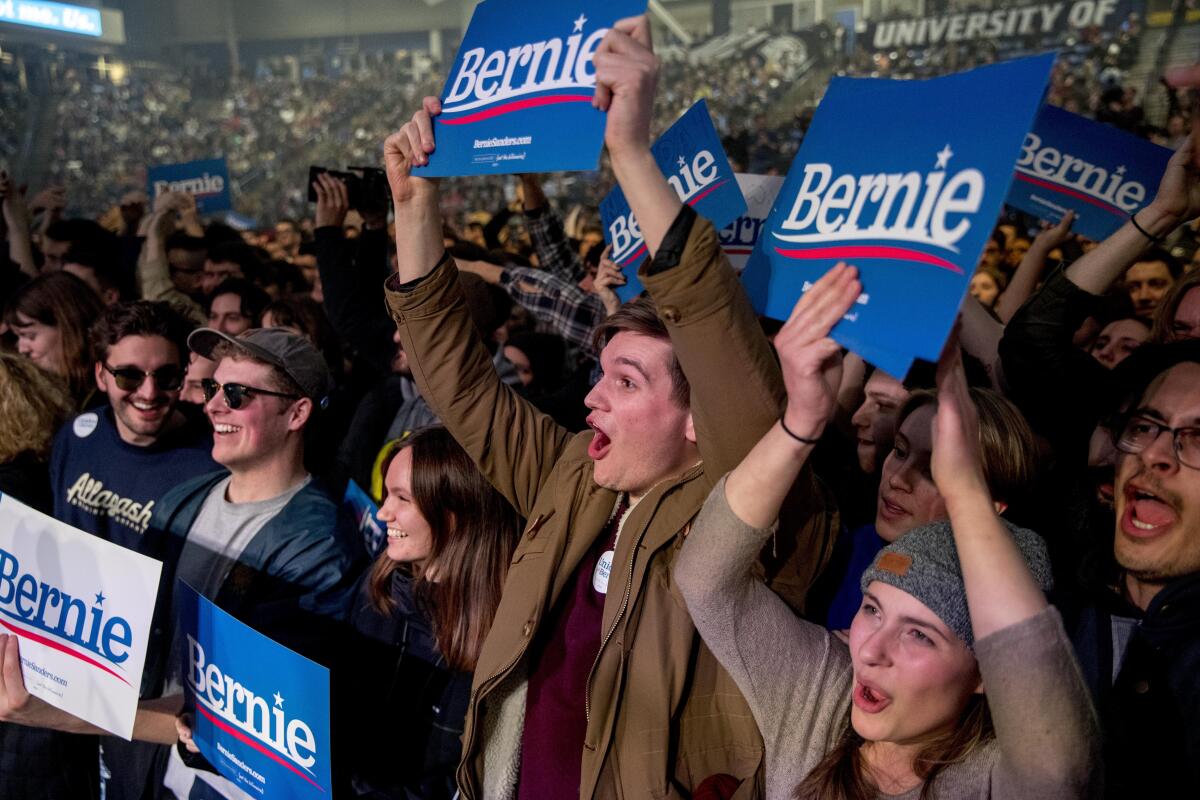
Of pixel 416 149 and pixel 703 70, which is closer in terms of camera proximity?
pixel 416 149

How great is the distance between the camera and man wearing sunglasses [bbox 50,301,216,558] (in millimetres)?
2619

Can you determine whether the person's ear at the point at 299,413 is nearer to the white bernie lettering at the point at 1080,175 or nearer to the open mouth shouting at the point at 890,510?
the open mouth shouting at the point at 890,510

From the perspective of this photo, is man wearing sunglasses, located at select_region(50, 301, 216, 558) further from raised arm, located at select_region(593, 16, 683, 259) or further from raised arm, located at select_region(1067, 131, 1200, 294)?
raised arm, located at select_region(1067, 131, 1200, 294)

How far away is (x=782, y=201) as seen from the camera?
4.67 feet

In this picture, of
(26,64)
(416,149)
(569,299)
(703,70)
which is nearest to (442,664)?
(416,149)

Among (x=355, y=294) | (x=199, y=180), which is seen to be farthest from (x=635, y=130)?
(x=199, y=180)

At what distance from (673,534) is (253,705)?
79 centimetres

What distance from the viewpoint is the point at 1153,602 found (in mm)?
1467

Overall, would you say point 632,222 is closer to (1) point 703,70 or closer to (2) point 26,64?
(1) point 703,70

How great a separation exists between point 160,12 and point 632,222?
15.2 m

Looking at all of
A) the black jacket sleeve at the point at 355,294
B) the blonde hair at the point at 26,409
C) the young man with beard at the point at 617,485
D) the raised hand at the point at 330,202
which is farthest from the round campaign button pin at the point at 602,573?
the raised hand at the point at 330,202

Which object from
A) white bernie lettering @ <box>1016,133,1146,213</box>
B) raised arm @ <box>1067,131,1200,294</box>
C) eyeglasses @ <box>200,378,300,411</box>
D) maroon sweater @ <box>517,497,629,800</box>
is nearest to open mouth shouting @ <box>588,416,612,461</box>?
maroon sweater @ <box>517,497,629,800</box>

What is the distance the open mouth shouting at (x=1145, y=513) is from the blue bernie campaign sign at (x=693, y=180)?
1033 millimetres

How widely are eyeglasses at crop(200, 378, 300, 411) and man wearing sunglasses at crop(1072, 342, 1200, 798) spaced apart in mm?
1699
